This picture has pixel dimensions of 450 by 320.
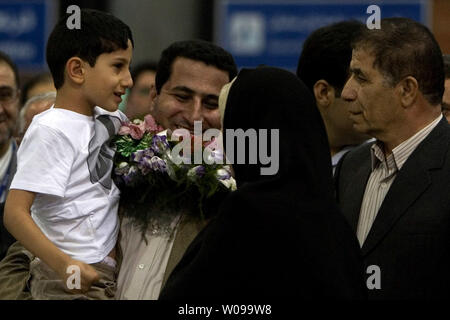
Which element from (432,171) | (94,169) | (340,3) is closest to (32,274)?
(94,169)

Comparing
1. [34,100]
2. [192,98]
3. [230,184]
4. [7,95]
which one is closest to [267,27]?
[7,95]

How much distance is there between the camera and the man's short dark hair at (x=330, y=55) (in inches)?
175

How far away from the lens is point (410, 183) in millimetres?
3521

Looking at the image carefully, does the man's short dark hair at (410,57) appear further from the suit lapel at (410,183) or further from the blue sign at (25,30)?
the blue sign at (25,30)

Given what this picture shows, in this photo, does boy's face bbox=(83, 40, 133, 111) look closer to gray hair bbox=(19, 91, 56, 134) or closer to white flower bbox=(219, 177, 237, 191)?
white flower bbox=(219, 177, 237, 191)

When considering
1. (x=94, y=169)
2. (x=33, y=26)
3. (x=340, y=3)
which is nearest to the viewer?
(x=94, y=169)

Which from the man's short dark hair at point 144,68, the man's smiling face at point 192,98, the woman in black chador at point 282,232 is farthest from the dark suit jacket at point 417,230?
the man's short dark hair at point 144,68

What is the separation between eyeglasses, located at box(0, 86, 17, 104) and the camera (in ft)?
18.8

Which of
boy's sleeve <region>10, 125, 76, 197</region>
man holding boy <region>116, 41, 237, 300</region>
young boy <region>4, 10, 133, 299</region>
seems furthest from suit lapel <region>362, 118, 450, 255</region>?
boy's sleeve <region>10, 125, 76, 197</region>

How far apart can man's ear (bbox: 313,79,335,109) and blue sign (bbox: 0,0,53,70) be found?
6600mm
